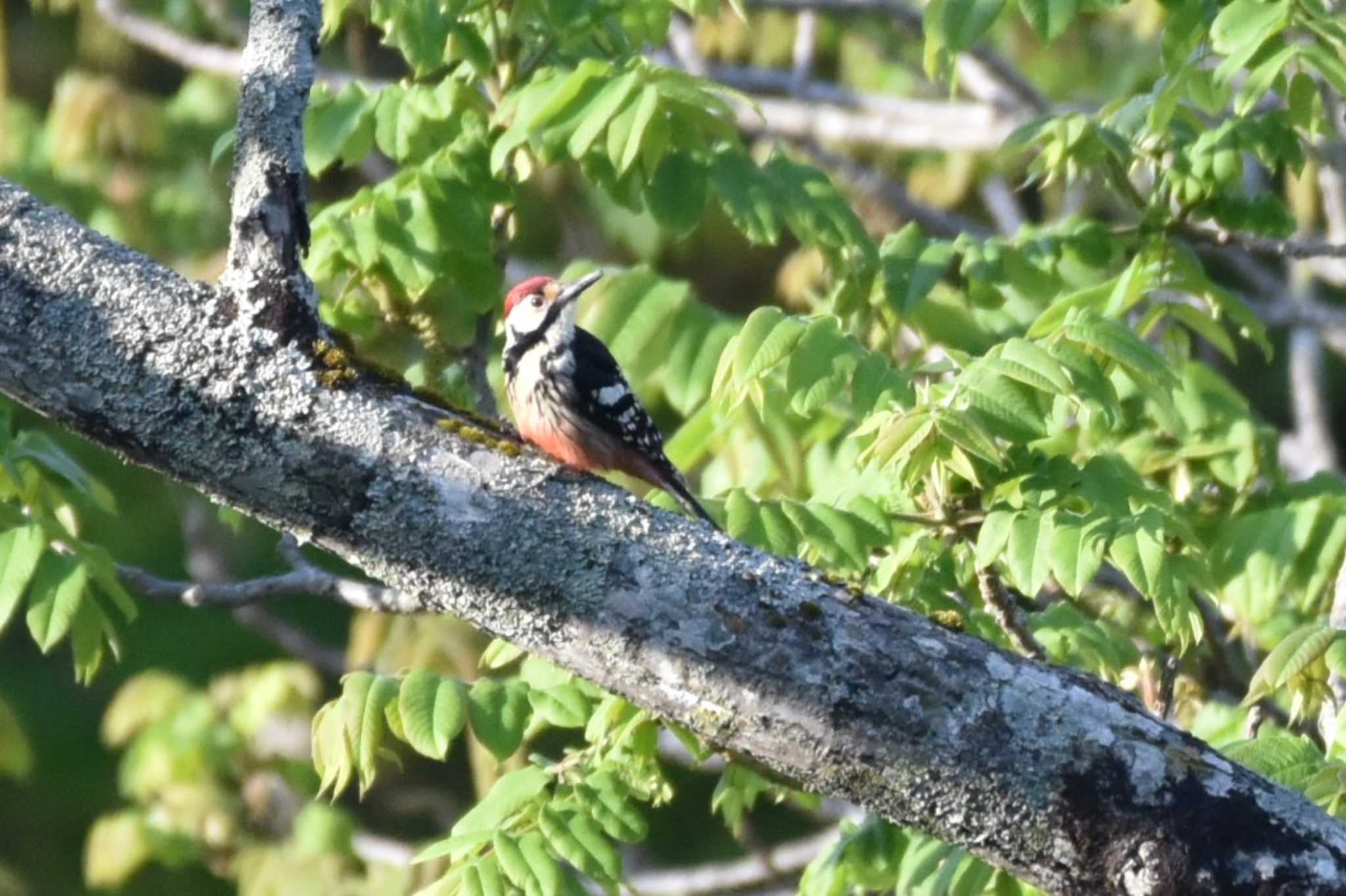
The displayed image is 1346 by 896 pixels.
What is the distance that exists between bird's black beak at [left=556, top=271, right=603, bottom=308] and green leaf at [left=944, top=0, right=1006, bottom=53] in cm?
142

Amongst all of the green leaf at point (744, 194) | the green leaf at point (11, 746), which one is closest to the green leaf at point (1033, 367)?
the green leaf at point (744, 194)

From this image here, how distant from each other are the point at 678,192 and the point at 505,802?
4.89 ft

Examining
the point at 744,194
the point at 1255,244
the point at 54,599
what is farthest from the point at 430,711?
the point at 1255,244

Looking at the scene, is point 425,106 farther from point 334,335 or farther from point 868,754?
point 868,754

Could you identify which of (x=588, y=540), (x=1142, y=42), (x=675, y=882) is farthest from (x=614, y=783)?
(x=1142, y=42)

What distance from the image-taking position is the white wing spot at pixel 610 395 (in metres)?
4.98

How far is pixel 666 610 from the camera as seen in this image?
289 cm

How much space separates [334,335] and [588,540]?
67 cm

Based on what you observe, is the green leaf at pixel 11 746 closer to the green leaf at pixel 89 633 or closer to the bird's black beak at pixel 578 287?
the green leaf at pixel 89 633

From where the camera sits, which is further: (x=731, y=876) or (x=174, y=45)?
(x=174, y=45)

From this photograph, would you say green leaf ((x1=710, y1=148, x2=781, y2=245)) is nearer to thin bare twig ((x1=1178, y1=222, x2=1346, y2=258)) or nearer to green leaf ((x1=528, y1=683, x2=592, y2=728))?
thin bare twig ((x1=1178, y1=222, x2=1346, y2=258))

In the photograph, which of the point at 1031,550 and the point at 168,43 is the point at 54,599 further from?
the point at 168,43

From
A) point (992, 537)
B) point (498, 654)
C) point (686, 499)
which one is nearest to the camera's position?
point (992, 537)

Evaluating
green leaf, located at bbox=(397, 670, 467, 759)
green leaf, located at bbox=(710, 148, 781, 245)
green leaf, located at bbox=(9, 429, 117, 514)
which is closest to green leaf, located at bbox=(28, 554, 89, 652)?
green leaf, located at bbox=(9, 429, 117, 514)
